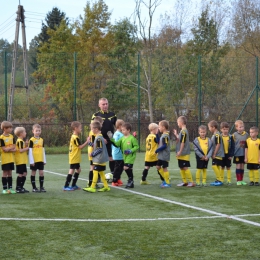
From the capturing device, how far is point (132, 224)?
Result: 25.5 ft

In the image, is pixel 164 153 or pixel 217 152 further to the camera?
pixel 217 152

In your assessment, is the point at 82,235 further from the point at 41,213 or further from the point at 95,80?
the point at 95,80

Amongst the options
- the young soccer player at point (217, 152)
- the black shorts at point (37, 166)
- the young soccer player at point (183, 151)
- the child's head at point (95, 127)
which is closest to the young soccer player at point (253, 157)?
the young soccer player at point (217, 152)

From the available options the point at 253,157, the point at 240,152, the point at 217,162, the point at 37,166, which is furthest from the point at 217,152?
the point at 37,166

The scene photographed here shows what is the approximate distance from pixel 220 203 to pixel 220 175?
2948mm

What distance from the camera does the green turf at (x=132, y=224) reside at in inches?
246

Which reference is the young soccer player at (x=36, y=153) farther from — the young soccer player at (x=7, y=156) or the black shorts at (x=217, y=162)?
the black shorts at (x=217, y=162)

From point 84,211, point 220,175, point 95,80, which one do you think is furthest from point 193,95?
point 84,211

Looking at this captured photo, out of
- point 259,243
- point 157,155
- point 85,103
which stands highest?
point 85,103

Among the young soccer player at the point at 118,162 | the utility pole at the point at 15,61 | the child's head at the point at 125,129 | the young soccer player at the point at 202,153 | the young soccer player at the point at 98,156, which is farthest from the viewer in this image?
the utility pole at the point at 15,61

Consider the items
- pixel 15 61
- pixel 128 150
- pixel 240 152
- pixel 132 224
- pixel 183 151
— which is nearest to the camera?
pixel 132 224

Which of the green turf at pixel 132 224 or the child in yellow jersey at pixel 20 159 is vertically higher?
the child in yellow jersey at pixel 20 159

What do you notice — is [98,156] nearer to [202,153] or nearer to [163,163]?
[163,163]

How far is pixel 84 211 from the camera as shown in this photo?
8.89 meters
